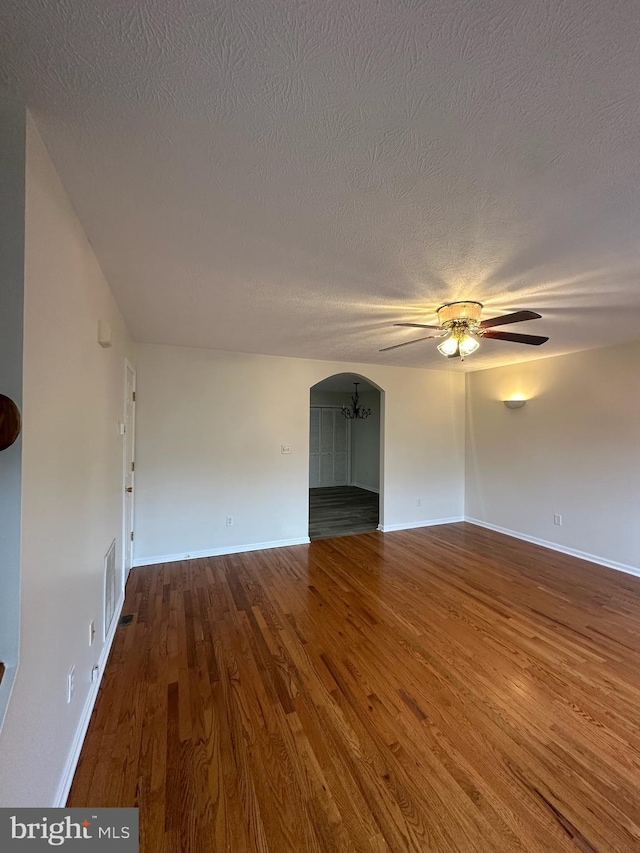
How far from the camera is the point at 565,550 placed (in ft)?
13.2

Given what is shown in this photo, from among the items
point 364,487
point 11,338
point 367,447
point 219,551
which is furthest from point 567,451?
point 11,338

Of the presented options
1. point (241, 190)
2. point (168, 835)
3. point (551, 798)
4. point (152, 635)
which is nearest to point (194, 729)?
point (168, 835)

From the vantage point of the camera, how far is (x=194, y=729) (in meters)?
1.64

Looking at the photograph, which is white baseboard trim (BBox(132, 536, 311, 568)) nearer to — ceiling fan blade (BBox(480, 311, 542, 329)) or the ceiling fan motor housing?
the ceiling fan motor housing

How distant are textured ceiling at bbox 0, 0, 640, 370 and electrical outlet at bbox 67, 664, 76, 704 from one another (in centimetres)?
194

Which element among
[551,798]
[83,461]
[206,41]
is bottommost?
[551,798]

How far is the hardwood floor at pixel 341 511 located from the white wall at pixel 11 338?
3939 millimetres

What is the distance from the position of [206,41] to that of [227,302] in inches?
66.1

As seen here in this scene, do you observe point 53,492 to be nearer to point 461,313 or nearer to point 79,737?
point 79,737

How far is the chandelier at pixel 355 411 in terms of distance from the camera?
8.19 m

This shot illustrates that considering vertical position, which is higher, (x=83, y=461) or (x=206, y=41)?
(x=206, y=41)

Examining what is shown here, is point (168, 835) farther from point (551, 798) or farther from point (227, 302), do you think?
point (227, 302)

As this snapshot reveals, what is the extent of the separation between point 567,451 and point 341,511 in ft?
11.6

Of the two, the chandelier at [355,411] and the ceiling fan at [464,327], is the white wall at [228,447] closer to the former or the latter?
the ceiling fan at [464,327]
